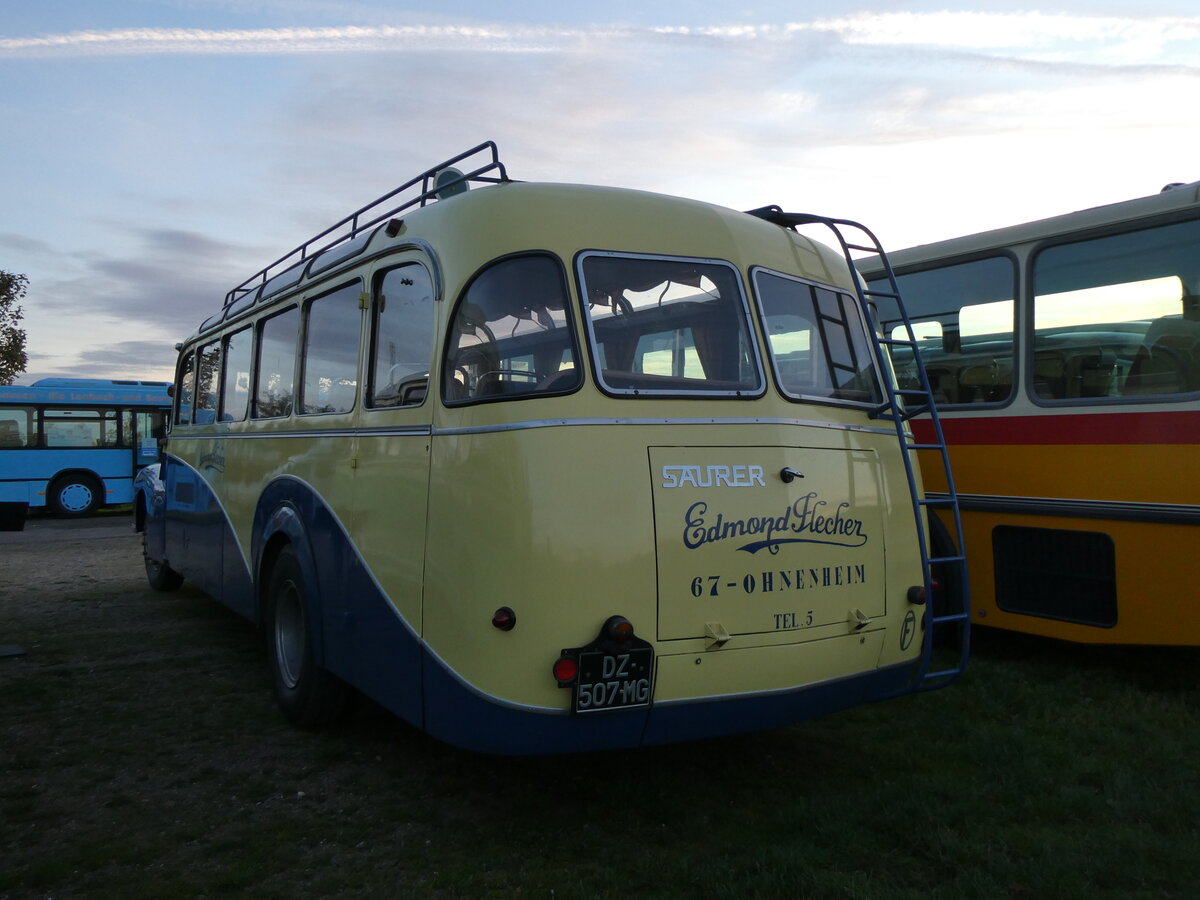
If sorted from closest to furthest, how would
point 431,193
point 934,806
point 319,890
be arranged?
point 319,890 → point 934,806 → point 431,193

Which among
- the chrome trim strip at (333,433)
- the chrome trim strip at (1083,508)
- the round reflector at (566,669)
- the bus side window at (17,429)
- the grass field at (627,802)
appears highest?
the bus side window at (17,429)

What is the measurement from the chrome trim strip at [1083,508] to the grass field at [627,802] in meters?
1.04

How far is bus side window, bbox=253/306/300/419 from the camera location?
6074mm

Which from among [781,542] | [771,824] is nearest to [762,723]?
[771,824]

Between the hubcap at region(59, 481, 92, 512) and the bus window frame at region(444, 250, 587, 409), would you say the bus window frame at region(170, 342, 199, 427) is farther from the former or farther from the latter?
the hubcap at region(59, 481, 92, 512)

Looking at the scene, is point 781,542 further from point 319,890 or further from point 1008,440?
point 1008,440

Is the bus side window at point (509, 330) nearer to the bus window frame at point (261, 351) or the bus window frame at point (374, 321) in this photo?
the bus window frame at point (374, 321)

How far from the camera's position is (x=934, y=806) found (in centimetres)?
424

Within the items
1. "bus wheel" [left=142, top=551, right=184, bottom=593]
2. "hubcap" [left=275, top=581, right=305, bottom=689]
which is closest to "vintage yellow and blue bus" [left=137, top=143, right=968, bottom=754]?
"hubcap" [left=275, top=581, right=305, bottom=689]

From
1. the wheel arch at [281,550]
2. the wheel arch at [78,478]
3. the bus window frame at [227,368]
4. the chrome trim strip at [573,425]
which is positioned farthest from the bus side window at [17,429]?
the chrome trim strip at [573,425]

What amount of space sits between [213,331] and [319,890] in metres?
5.71

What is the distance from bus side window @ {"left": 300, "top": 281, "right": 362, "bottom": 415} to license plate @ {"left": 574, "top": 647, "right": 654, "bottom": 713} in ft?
6.77

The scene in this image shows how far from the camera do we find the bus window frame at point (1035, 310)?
5801 millimetres

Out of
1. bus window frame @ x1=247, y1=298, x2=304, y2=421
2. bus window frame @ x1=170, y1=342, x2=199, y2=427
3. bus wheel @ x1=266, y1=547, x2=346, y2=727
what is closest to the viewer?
bus wheel @ x1=266, y1=547, x2=346, y2=727
